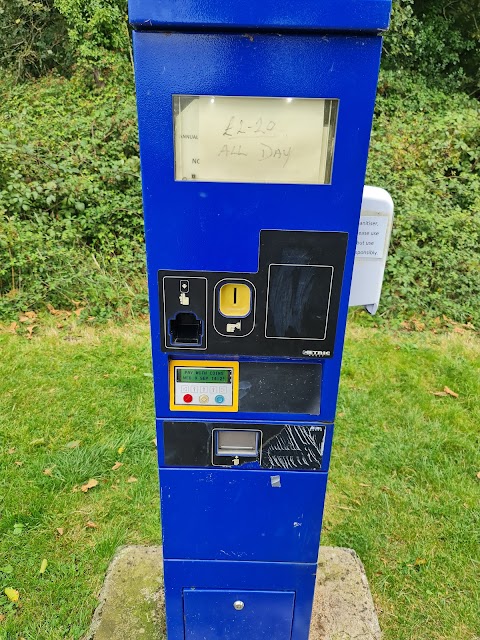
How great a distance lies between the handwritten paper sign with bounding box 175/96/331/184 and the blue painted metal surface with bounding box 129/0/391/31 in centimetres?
16

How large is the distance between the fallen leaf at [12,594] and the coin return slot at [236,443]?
4.48 feet

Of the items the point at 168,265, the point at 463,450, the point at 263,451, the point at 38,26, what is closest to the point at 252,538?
the point at 263,451

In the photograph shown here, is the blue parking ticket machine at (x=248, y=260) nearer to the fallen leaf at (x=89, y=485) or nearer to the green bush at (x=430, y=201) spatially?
the fallen leaf at (x=89, y=485)

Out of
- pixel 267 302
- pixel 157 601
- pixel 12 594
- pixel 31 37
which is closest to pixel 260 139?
pixel 267 302

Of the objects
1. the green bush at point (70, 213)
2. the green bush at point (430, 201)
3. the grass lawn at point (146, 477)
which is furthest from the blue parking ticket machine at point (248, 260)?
the green bush at point (430, 201)

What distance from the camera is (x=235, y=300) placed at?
1415 millimetres

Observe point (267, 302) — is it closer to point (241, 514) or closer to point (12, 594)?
point (241, 514)

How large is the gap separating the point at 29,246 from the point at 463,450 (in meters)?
3.80

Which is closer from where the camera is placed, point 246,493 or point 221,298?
point 221,298

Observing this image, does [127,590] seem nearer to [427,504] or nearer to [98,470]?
[98,470]

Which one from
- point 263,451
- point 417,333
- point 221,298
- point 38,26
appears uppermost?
point 38,26

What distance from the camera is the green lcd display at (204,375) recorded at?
1504 millimetres

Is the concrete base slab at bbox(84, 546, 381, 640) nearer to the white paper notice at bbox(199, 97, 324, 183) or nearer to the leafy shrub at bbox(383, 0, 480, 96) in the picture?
the white paper notice at bbox(199, 97, 324, 183)

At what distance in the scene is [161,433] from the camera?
5.22 ft
